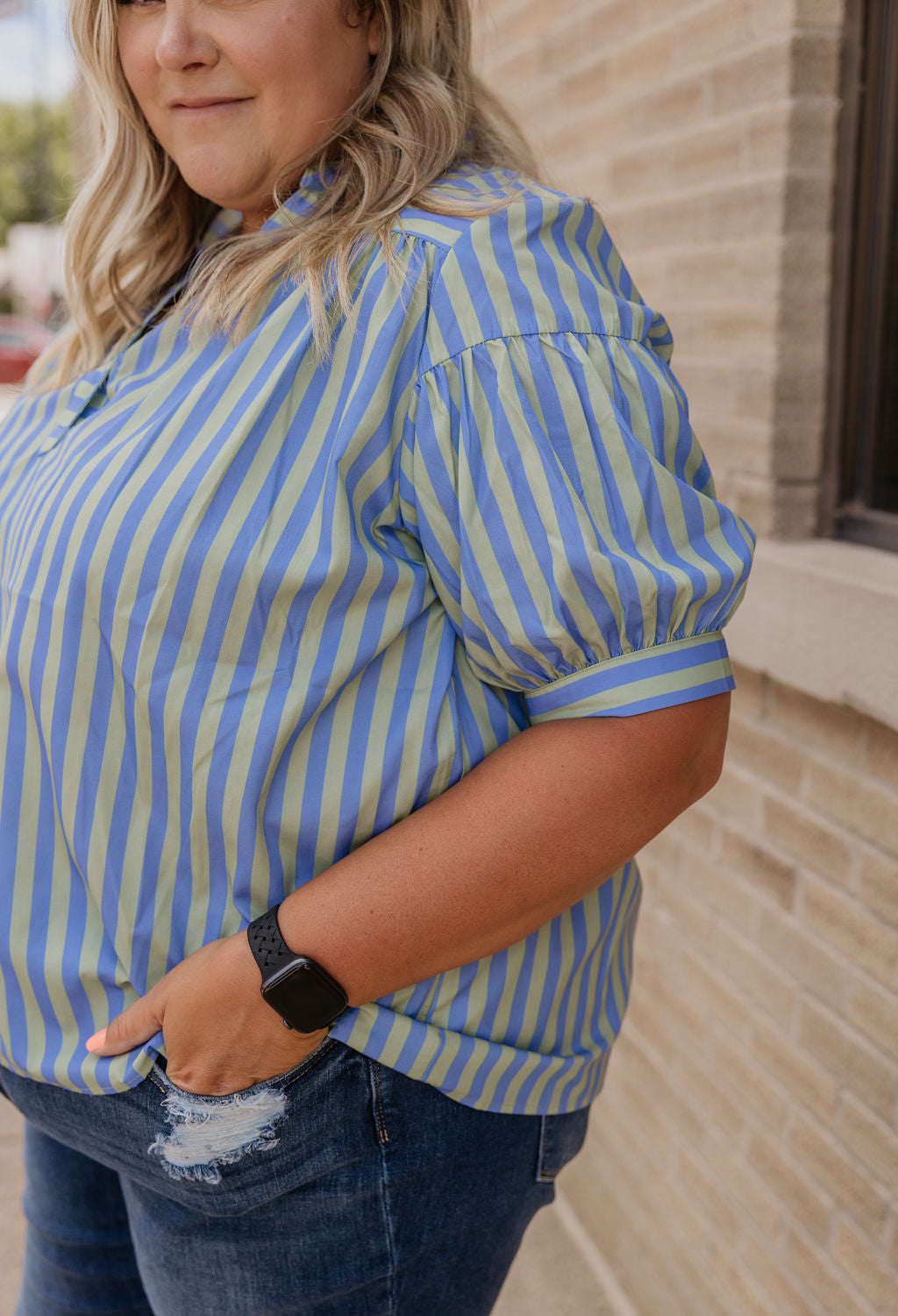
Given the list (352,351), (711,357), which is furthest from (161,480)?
(711,357)

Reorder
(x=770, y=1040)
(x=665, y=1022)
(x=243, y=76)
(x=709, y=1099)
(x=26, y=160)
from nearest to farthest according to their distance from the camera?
(x=243, y=76), (x=770, y=1040), (x=709, y=1099), (x=665, y=1022), (x=26, y=160)

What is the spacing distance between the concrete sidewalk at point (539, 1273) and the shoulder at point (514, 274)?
88.7 inches

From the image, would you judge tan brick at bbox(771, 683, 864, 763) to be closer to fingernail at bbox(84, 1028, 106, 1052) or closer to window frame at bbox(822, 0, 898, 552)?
window frame at bbox(822, 0, 898, 552)

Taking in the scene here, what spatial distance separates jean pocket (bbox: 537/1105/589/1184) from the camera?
130cm

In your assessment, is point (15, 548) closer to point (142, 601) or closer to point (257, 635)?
point (142, 601)

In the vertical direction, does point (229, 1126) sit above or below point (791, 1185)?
above

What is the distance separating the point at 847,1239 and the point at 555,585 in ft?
4.49

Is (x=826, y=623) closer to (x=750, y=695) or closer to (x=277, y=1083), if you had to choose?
(x=750, y=695)

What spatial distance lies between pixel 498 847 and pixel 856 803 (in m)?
0.91

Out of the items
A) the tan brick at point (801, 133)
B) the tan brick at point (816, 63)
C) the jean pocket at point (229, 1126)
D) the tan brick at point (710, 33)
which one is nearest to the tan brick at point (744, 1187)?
the jean pocket at point (229, 1126)

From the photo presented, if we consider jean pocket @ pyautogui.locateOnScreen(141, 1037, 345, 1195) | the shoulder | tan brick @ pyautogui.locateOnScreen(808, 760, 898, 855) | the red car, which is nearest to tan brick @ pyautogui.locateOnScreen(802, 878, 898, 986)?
tan brick @ pyautogui.locateOnScreen(808, 760, 898, 855)

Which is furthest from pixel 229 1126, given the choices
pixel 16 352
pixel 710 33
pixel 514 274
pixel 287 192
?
pixel 16 352

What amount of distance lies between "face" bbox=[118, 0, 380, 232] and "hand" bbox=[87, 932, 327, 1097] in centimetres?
80

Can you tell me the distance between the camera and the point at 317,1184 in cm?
118
